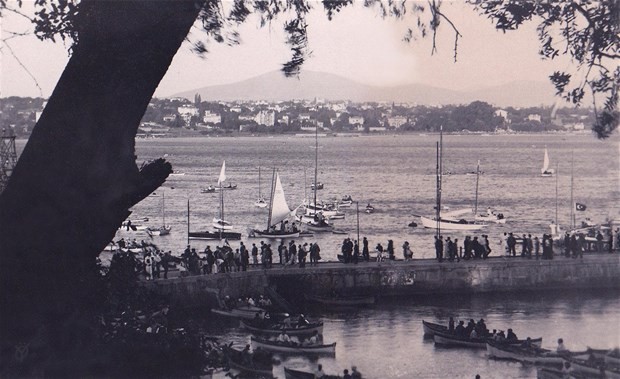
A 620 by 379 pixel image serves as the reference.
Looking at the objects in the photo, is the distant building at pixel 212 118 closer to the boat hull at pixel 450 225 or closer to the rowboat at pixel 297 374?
the boat hull at pixel 450 225

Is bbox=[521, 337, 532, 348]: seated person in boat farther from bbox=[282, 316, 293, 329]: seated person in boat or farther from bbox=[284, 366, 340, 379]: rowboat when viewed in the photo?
bbox=[282, 316, 293, 329]: seated person in boat

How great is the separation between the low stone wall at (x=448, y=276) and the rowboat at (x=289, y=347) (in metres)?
3.36

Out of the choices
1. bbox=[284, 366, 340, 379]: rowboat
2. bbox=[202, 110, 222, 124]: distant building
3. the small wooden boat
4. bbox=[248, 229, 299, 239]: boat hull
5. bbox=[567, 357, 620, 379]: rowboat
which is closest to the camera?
bbox=[567, 357, 620, 379]: rowboat

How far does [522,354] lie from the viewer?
61.3ft

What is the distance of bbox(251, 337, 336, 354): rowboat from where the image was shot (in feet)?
63.0

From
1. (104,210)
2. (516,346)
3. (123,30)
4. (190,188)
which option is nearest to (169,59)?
(123,30)

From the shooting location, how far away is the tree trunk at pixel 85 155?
136 inches

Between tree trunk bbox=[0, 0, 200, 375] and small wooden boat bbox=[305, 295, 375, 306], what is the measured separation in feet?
64.5

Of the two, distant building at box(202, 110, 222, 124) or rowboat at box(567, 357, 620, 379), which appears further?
distant building at box(202, 110, 222, 124)

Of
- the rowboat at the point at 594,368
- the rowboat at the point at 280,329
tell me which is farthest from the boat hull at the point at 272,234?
the rowboat at the point at 594,368

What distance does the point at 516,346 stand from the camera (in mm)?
18844

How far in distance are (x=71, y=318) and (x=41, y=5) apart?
145cm

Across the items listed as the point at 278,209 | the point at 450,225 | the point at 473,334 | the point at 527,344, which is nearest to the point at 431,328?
the point at 473,334

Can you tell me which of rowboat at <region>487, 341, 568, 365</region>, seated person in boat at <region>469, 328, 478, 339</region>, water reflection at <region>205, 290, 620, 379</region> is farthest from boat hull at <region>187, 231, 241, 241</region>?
rowboat at <region>487, 341, 568, 365</region>
